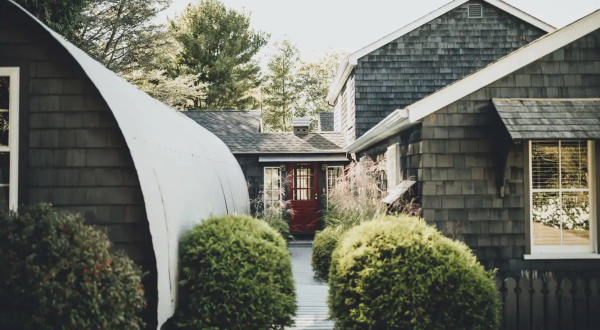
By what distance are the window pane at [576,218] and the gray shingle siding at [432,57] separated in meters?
6.58

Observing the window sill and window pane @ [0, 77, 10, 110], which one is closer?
window pane @ [0, 77, 10, 110]

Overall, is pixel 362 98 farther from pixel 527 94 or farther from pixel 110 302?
pixel 110 302

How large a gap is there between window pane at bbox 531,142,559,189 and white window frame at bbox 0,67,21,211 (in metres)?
6.39

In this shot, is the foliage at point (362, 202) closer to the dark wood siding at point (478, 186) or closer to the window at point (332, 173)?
the dark wood siding at point (478, 186)

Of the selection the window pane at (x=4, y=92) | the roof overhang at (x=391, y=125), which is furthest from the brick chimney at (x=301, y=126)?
the window pane at (x=4, y=92)

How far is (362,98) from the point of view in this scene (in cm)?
1334

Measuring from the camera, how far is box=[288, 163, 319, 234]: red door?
15.4m

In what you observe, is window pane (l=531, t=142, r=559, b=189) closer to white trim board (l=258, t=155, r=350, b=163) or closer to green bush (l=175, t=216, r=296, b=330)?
green bush (l=175, t=216, r=296, b=330)

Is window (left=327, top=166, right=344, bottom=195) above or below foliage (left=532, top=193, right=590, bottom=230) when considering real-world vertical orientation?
above

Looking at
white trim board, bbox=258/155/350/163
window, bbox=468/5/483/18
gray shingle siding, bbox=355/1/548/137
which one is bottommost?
white trim board, bbox=258/155/350/163

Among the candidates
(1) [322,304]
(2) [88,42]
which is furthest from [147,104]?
(2) [88,42]

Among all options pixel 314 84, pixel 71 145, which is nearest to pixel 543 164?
pixel 71 145

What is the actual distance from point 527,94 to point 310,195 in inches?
362

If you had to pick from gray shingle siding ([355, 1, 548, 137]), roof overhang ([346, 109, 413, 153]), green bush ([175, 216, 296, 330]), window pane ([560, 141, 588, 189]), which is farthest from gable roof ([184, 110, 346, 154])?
green bush ([175, 216, 296, 330])
